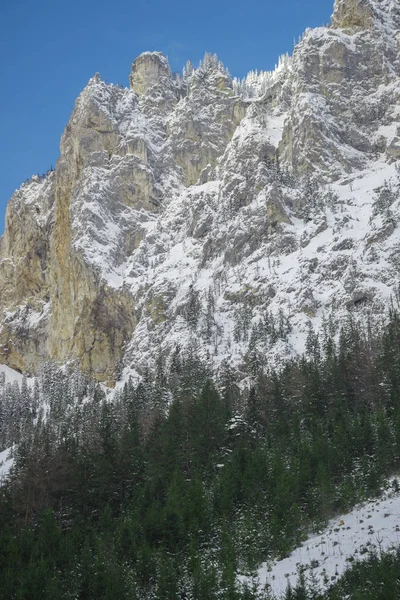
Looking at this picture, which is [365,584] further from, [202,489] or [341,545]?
[202,489]

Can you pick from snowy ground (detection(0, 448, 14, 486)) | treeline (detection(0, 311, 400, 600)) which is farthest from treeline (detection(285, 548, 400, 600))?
snowy ground (detection(0, 448, 14, 486))

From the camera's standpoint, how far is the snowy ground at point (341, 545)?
40719 mm

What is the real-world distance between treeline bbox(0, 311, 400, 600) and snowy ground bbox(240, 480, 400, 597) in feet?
4.45

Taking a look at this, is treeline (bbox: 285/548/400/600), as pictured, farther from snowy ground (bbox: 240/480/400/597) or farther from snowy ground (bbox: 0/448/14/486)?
snowy ground (bbox: 0/448/14/486)

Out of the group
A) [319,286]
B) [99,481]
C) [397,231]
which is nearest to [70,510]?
[99,481]

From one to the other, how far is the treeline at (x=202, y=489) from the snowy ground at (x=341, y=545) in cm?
136

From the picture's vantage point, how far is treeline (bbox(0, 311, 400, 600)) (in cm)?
4481

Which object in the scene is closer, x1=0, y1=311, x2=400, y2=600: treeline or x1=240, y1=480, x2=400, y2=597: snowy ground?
x1=240, y1=480, x2=400, y2=597: snowy ground

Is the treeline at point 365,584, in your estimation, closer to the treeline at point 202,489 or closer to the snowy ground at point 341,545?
the treeline at point 202,489

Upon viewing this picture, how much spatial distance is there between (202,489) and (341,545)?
50.8 feet

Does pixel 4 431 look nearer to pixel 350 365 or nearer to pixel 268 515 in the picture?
pixel 350 365

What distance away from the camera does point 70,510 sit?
2616 inches

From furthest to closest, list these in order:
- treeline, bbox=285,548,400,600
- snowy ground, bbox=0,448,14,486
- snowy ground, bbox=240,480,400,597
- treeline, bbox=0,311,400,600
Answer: snowy ground, bbox=0,448,14,486 → treeline, bbox=0,311,400,600 → snowy ground, bbox=240,480,400,597 → treeline, bbox=285,548,400,600

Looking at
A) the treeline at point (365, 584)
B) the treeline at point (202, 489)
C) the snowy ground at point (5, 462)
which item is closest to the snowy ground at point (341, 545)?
the treeline at point (202, 489)
